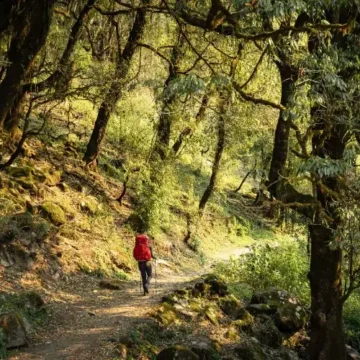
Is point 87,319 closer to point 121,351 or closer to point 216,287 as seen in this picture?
point 121,351

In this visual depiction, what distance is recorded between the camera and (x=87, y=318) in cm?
977

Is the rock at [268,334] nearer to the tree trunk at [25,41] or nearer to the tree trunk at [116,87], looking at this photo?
the tree trunk at [116,87]

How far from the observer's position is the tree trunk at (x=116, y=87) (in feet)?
44.6

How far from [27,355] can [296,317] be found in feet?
21.7

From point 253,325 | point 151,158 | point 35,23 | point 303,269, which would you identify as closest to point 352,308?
point 303,269

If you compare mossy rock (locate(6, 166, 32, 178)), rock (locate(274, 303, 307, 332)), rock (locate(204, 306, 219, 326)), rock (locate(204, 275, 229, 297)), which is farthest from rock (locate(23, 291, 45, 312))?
rock (locate(274, 303, 307, 332))

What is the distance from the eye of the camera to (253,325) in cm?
1089

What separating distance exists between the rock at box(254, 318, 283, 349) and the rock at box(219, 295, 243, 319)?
631mm

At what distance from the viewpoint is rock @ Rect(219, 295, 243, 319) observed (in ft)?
37.6

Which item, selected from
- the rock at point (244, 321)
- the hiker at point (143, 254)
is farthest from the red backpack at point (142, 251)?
the rock at point (244, 321)

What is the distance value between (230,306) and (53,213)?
17.6 feet

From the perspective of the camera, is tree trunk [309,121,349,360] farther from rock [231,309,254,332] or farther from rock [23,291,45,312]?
rock [23,291,45,312]

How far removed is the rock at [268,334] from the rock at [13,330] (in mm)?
5032

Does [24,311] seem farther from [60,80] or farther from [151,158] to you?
[151,158]
